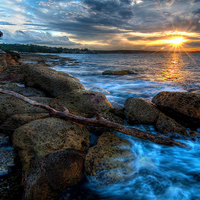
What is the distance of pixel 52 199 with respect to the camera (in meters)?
2.20

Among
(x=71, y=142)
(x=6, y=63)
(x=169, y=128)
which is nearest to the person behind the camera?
(x=71, y=142)

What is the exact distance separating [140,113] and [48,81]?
170 inches

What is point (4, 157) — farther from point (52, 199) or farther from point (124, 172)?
point (124, 172)

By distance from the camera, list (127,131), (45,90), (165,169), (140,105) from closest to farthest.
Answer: (165,169)
(127,131)
(140,105)
(45,90)

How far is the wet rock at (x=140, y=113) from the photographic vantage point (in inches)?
178

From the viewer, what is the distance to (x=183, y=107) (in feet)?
14.5

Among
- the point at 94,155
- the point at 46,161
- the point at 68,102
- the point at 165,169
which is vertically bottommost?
the point at 165,169

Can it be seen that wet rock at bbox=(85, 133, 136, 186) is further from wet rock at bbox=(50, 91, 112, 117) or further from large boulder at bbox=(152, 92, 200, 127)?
large boulder at bbox=(152, 92, 200, 127)

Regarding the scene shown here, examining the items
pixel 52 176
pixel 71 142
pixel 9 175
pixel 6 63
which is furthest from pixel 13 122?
pixel 6 63

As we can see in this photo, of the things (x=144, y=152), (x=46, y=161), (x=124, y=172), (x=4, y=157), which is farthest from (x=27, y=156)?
(x=144, y=152)

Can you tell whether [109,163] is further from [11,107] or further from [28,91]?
[28,91]

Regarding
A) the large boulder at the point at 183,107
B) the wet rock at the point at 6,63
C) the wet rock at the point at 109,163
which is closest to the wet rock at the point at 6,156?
the wet rock at the point at 109,163

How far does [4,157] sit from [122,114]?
346 cm

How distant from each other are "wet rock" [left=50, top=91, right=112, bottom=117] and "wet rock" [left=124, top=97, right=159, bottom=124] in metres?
0.77
